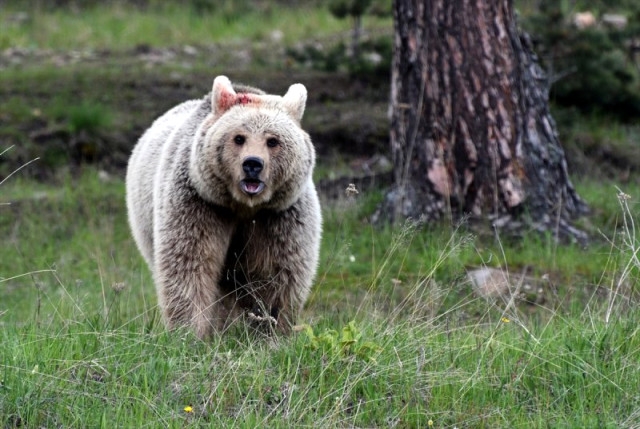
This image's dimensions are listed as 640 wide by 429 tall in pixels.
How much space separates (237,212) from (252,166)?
0.52m

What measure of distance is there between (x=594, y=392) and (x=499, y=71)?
4111 mm

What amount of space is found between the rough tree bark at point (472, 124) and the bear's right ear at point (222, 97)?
2.83 meters

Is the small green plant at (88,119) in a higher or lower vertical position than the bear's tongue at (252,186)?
lower

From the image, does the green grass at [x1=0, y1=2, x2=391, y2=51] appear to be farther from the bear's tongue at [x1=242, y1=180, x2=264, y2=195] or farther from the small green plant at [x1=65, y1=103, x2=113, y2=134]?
the bear's tongue at [x1=242, y1=180, x2=264, y2=195]

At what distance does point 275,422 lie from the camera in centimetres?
493

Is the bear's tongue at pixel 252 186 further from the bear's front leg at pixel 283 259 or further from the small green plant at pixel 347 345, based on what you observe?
the small green plant at pixel 347 345

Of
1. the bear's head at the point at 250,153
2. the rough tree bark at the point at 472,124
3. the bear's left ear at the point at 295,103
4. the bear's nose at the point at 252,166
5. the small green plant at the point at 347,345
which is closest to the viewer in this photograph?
the small green plant at the point at 347,345

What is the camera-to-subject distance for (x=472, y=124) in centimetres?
895

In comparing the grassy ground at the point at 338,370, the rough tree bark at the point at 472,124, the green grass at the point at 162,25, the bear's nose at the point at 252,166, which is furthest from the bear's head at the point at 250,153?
the green grass at the point at 162,25

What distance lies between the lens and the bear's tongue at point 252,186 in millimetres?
6074

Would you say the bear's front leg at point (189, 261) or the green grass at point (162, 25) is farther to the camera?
the green grass at point (162, 25)

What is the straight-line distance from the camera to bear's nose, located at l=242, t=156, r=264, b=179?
6000 mm

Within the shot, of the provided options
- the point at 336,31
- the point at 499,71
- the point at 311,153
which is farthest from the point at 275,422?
the point at 336,31

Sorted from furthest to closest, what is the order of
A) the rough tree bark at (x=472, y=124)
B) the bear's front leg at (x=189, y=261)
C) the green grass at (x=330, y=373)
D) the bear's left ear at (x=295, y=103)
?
the rough tree bark at (x=472, y=124)
the bear's left ear at (x=295, y=103)
the bear's front leg at (x=189, y=261)
the green grass at (x=330, y=373)
